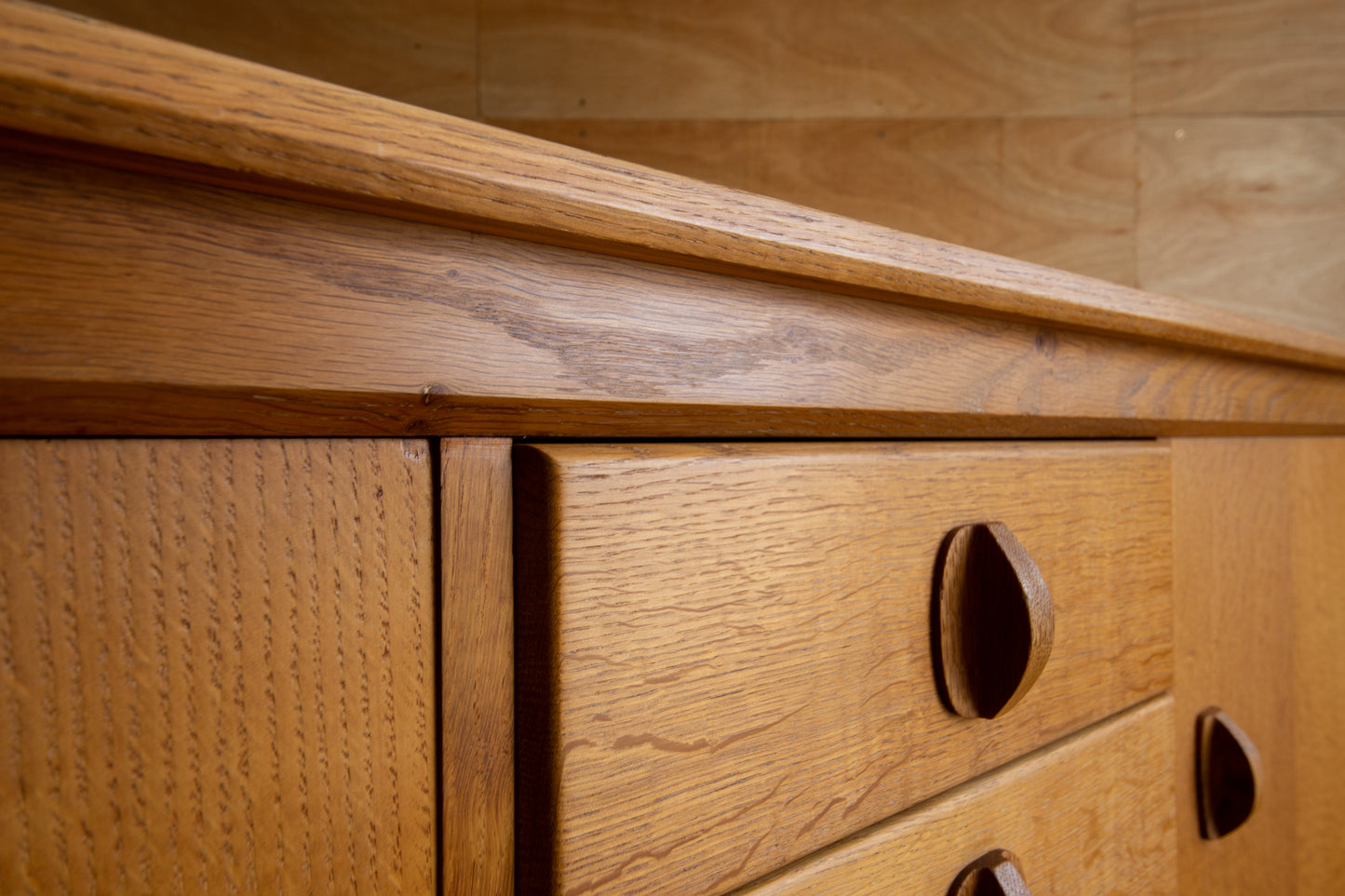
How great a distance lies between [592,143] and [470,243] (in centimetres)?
85

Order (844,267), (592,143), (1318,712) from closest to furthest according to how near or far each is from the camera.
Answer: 1. (844,267)
2. (1318,712)
3. (592,143)

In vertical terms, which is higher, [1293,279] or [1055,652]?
[1293,279]

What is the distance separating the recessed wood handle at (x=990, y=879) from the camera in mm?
289

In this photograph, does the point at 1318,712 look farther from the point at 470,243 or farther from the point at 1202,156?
the point at 1202,156

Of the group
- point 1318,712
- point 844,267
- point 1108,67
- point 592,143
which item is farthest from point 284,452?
point 1108,67

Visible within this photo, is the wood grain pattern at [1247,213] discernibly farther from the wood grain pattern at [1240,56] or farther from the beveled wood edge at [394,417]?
the beveled wood edge at [394,417]

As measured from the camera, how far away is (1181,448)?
1.43 feet

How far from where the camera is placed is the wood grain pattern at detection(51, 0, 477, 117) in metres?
0.80

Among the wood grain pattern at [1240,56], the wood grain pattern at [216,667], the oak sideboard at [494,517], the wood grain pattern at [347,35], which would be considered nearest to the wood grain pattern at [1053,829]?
the oak sideboard at [494,517]

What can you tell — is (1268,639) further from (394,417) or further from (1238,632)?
(394,417)

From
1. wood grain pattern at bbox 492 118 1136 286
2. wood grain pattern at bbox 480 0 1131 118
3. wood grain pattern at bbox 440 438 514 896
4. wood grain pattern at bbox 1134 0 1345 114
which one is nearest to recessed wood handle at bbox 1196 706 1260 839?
wood grain pattern at bbox 440 438 514 896

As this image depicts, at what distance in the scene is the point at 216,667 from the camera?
0.17 m

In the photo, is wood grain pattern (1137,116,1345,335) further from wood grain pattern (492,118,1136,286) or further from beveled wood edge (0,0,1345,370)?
beveled wood edge (0,0,1345,370)

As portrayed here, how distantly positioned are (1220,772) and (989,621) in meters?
0.28
